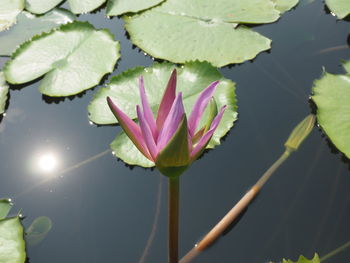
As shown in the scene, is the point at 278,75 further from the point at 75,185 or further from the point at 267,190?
the point at 75,185

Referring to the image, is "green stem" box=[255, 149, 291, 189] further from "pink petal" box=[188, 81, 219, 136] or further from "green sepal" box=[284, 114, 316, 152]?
"pink petal" box=[188, 81, 219, 136]

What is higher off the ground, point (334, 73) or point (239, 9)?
point (239, 9)

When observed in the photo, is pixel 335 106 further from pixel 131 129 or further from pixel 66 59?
pixel 66 59

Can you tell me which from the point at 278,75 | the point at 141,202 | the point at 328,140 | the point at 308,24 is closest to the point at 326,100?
the point at 328,140

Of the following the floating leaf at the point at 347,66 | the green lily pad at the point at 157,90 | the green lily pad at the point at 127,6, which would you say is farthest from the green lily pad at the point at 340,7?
the green lily pad at the point at 127,6

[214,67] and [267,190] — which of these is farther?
[214,67]

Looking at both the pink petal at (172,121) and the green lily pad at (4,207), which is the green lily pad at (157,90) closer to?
the green lily pad at (4,207)

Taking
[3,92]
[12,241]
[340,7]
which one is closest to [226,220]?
[12,241]

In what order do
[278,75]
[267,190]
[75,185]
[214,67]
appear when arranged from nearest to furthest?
[267,190], [75,185], [214,67], [278,75]
